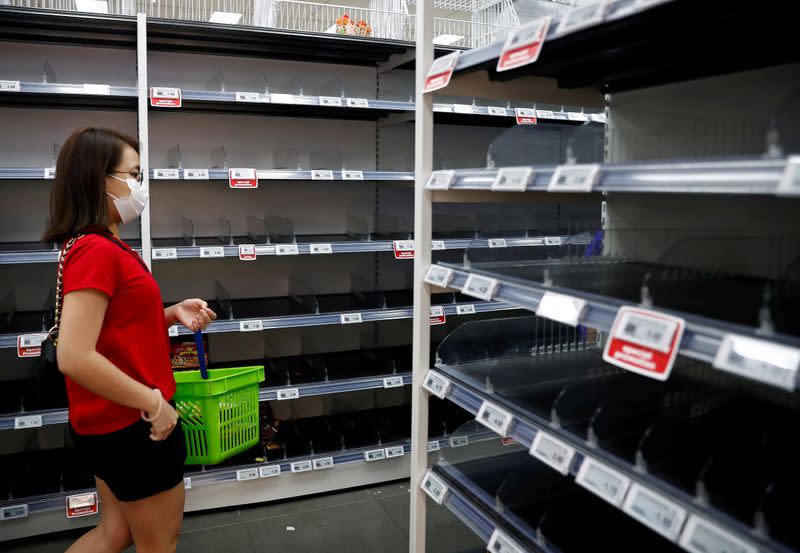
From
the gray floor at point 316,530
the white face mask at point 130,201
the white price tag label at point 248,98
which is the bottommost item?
the gray floor at point 316,530

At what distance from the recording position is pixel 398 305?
11.9 feet

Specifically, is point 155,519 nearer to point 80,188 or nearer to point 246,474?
point 80,188

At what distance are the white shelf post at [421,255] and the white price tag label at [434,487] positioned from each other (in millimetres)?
47

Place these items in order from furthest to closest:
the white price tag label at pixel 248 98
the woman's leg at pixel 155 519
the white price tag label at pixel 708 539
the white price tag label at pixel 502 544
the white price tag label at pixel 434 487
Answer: the white price tag label at pixel 248 98, the white price tag label at pixel 434 487, the woman's leg at pixel 155 519, the white price tag label at pixel 502 544, the white price tag label at pixel 708 539

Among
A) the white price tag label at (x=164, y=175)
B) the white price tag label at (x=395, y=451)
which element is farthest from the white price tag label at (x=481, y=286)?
the white price tag label at (x=395, y=451)

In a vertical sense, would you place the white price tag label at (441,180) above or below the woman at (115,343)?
above

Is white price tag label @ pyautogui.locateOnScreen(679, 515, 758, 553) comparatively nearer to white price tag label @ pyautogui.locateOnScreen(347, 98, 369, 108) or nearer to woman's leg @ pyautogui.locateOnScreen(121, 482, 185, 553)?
woman's leg @ pyautogui.locateOnScreen(121, 482, 185, 553)

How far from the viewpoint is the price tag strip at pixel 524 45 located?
58.1 inches

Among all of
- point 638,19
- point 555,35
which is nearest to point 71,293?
point 555,35

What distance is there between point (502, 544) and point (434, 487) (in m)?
0.41

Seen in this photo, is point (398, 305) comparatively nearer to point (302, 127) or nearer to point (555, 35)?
point (302, 127)

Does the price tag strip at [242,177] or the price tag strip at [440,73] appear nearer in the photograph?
the price tag strip at [440,73]

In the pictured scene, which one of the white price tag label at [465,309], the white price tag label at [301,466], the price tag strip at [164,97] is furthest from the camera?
the white price tag label at [465,309]

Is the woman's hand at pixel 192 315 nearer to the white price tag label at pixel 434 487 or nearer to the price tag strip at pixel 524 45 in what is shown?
the white price tag label at pixel 434 487
